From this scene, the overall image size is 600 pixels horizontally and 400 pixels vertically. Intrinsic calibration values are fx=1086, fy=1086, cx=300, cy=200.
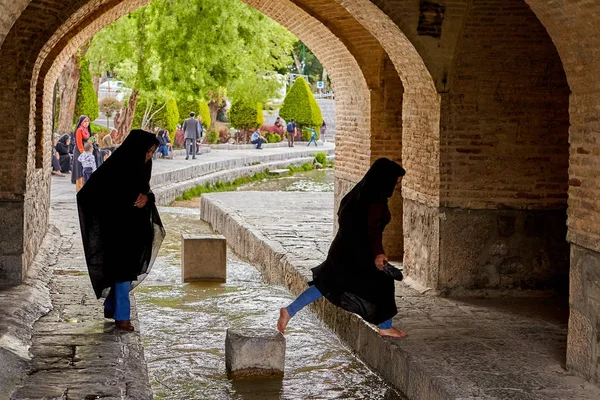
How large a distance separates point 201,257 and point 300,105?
28898 mm

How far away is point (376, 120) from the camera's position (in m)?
12.0

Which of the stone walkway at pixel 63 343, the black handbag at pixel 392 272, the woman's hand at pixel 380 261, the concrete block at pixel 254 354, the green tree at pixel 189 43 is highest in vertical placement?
the green tree at pixel 189 43

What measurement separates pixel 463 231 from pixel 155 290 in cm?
375

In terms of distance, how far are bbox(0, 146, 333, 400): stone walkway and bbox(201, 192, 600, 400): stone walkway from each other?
1772 millimetres

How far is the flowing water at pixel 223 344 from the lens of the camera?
7.66 metres

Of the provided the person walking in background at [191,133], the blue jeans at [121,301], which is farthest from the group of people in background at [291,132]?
the blue jeans at [121,301]

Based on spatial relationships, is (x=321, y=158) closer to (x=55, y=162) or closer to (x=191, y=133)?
(x=191, y=133)

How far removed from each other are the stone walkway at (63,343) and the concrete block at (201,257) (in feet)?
3.94

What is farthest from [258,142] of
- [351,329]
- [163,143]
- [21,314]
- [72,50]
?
[21,314]

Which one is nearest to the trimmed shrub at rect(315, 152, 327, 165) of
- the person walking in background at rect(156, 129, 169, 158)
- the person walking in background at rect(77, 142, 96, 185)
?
the person walking in background at rect(156, 129, 169, 158)

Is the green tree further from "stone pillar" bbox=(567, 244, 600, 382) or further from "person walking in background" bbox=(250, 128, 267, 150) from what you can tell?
"stone pillar" bbox=(567, 244, 600, 382)

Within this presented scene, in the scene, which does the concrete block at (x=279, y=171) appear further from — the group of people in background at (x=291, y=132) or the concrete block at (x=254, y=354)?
the concrete block at (x=254, y=354)

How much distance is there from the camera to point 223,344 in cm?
902

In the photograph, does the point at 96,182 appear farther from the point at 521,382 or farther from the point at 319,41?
the point at 319,41
